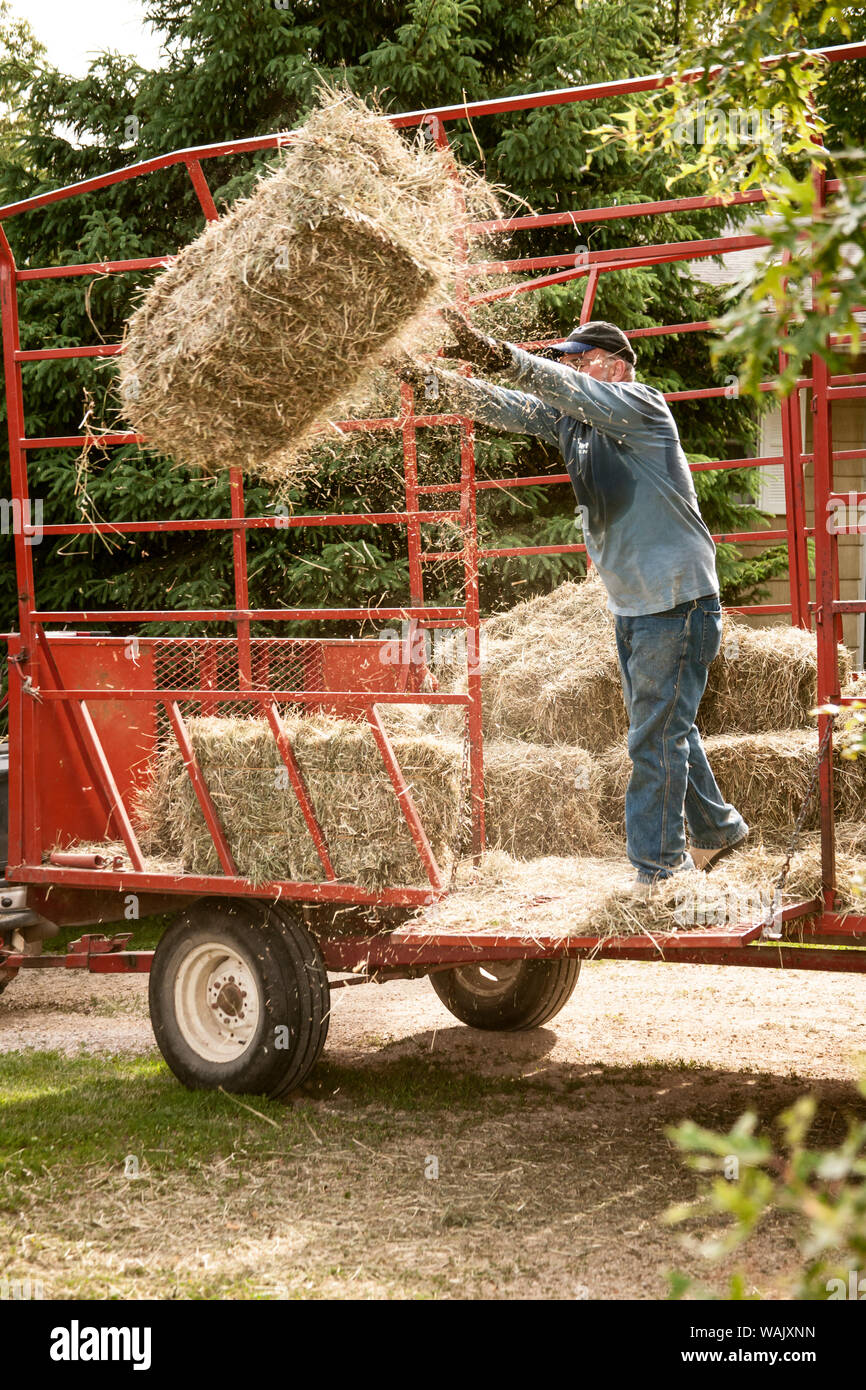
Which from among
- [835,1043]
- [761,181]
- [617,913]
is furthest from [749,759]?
[761,181]

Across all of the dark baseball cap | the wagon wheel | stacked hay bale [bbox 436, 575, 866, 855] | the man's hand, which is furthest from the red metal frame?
the man's hand

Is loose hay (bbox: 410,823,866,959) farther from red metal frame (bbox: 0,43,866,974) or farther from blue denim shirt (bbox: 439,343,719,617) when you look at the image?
blue denim shirt (bbox: 439,343,719,617)

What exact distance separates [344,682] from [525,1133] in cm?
215

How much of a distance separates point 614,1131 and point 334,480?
5.60 metres

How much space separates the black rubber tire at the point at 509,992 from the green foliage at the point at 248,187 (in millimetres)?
3321

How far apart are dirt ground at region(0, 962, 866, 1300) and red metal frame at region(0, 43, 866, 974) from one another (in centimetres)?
76

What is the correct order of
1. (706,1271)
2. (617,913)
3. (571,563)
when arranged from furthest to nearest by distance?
1. (571,563)
2. (617,913)
3. (706,1271)

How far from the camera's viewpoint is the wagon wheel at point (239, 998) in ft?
16.6

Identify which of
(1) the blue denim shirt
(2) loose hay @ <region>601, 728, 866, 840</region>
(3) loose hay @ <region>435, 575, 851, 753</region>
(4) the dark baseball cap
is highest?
(4) the dark baseball cap

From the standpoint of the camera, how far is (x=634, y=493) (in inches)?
178

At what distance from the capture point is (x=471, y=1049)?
6.40 metres

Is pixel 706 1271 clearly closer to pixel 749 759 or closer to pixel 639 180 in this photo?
pixel 749 759

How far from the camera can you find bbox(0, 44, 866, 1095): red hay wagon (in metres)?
4.33

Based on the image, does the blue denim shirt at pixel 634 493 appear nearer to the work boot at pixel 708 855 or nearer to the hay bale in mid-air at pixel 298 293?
the hay bale in mid-air at pixel 298 293
